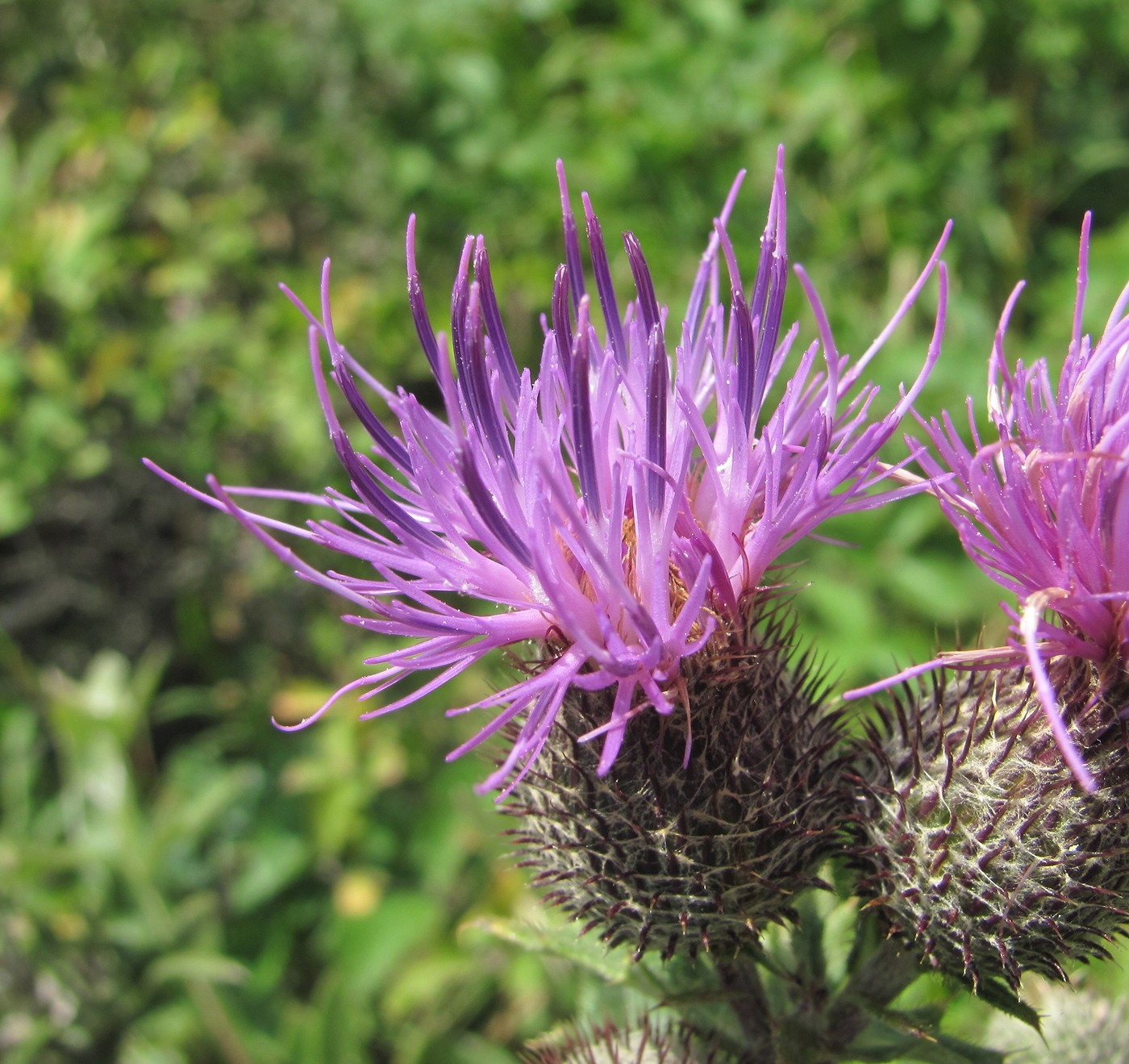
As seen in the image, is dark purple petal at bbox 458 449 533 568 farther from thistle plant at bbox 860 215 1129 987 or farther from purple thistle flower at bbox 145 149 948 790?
thistle plant at bbox 860 215 1129 987

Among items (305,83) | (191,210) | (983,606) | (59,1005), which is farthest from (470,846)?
(305,83)

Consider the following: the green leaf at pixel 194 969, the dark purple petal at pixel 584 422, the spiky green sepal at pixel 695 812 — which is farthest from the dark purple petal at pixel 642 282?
the green leaf at pixel 194 969

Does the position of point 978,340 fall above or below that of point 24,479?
above

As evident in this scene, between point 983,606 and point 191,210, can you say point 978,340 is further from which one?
point 191,210

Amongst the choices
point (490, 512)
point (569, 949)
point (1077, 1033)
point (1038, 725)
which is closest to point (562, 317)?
point (490, 512)

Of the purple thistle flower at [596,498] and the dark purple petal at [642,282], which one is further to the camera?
the dark purple petal at [642,282]

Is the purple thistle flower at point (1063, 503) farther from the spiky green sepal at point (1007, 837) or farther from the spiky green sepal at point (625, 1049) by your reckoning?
the spiky green sepal at point (625, 1049)

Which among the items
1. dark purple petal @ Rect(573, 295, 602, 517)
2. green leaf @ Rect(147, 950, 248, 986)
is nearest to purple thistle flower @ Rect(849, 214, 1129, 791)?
dark purple petal @ Rect(573, 295, 602, 517)
